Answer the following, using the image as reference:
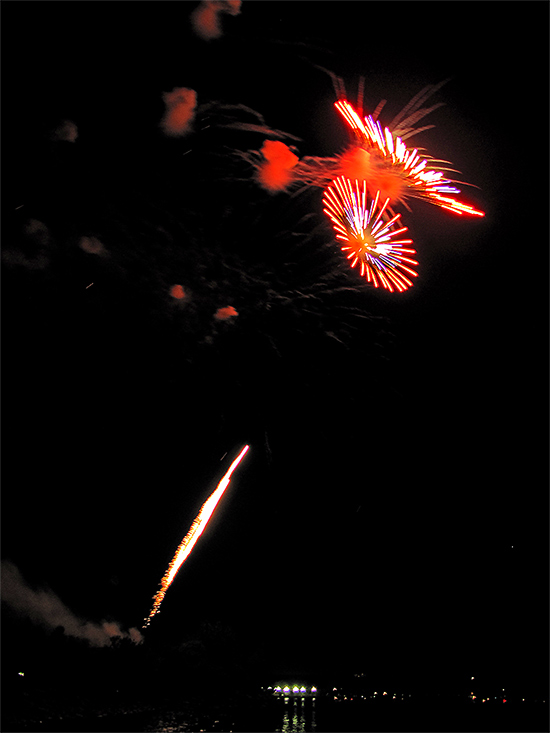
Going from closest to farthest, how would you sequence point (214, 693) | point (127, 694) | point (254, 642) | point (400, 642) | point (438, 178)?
point (438, 178), point (127, 694), point (214, 693), point (254, 642), point (400, 642)

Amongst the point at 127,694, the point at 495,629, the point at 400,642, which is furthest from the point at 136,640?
the point at 495,629

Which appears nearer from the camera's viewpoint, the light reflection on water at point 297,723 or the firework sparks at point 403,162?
the firework sparks at point 403,162

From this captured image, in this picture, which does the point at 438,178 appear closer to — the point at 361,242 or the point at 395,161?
the point at 395,161

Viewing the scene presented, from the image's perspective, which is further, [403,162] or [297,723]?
[297,723]

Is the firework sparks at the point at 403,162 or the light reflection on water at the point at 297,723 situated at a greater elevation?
the firework sparks at the point at 403,162

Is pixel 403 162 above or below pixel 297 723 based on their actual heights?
above

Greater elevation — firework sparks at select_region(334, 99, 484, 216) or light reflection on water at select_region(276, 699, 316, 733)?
firework sparks at select_region(334, 99, 484, 216)

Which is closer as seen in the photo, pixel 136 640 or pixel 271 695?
pixel 136 640

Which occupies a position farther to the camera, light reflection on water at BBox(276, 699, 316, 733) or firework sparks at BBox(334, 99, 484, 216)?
light reflection on water at BBox(276, 699, 316, 733)
